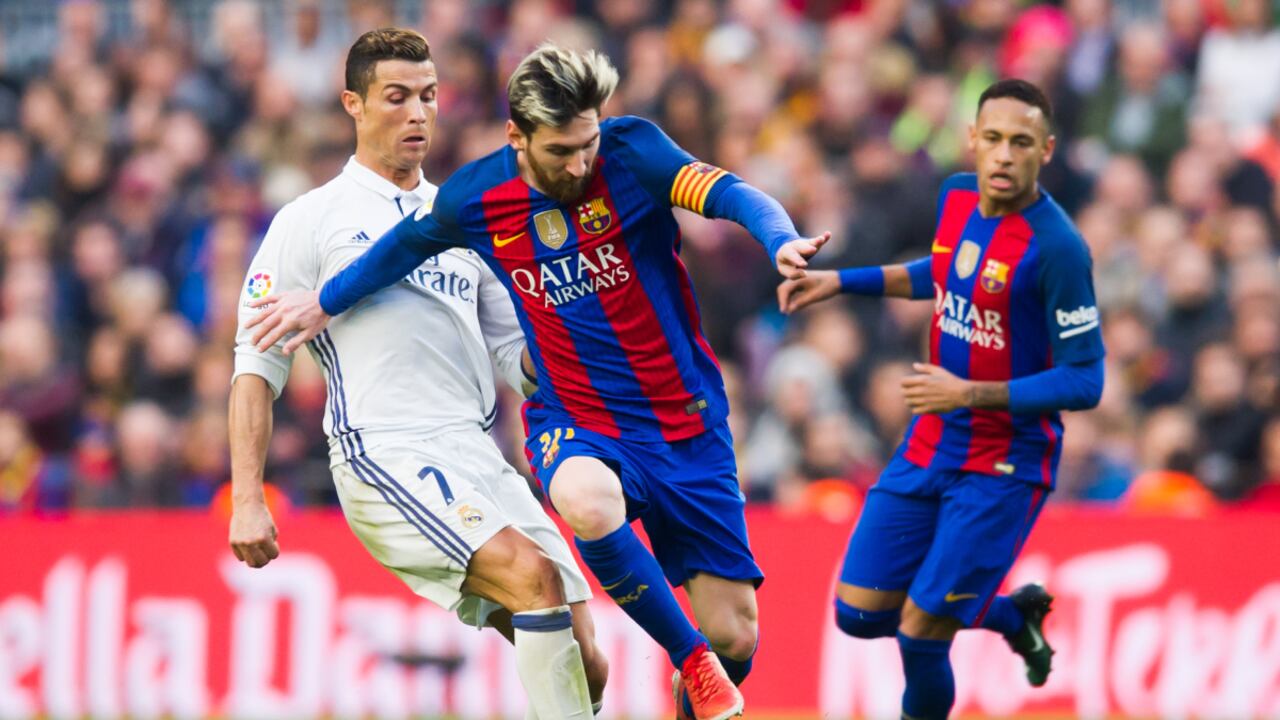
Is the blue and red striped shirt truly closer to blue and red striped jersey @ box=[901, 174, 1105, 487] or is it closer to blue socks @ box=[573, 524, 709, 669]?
blue socks @ box=[573, 524, 709, 669]

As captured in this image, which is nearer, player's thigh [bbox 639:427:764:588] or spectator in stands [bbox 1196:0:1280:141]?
player's thigh [bbox 639:427:764:588]

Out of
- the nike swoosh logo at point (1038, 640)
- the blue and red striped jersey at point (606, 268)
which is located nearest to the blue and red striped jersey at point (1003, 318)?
the nike swoosh logo at point (1038, 640)

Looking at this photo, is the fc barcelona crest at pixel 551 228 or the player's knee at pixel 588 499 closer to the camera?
the player's knee at pixel 588 499

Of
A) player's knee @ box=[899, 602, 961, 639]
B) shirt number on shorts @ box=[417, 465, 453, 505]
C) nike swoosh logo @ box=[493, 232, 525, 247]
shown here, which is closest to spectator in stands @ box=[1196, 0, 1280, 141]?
player's knee @ box=[899, 602, 961, 639]

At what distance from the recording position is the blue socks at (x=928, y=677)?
8.05 m

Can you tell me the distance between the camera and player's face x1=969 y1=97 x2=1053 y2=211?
766 cm

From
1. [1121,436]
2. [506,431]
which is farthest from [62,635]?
[1121,436]

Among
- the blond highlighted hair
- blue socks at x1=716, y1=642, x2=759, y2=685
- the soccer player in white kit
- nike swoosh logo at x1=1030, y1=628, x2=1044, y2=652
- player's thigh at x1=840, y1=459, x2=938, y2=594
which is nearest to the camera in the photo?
the blond highlighted hair

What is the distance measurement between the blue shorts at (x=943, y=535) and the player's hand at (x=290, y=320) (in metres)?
2.50

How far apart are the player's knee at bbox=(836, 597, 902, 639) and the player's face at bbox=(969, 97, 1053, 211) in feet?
5.91

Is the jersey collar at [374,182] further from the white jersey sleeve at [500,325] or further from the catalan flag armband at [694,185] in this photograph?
the catalan flag armband at [694,185]

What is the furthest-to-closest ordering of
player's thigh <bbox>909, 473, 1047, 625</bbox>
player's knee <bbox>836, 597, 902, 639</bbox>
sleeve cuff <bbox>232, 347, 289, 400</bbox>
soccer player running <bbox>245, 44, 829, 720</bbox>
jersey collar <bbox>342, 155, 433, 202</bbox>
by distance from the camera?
player's knee <bbox>836, 597, 902, 639</bbox>
player's thigh <bbox>909, 473, 1047, 625</bbox>
jersey collar <bbox>342, 155, 433, 202</bbox>
sleeve cuff <bbox>232, 347, 289, 400</bbox>
soccer player running <bbox>245, 44, 829, 720</bbox>

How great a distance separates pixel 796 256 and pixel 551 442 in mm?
1319

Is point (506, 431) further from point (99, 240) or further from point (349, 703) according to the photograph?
point (99, 240)
